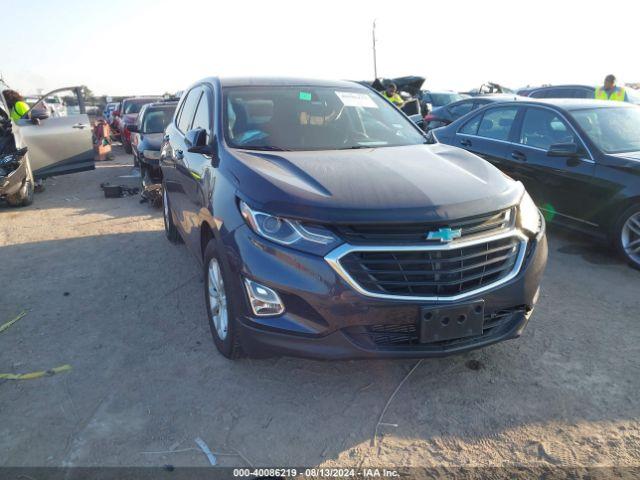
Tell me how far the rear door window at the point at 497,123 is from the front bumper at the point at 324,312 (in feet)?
12.7

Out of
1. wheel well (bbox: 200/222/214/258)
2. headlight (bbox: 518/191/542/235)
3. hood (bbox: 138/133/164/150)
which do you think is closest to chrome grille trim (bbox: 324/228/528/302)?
headlight (bbox: 518/191/542/235)

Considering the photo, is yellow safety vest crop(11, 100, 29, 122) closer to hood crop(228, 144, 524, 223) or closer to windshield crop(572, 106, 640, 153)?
hood crop(228, 144, 524, 223)

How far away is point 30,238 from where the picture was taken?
645 cm

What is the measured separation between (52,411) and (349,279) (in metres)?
1.84

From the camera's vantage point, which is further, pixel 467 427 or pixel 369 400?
pixel 369 400

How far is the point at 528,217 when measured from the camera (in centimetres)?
304

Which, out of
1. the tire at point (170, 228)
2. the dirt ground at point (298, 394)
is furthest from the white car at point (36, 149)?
the dirt ground at point (298, 394)

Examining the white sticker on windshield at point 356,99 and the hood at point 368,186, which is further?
the white sticker on windshield at point 356,99

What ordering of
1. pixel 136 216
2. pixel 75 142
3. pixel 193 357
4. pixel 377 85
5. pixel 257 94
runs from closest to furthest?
pixel 193 357 < pixel 257 94 < pixel 136 216 < pixel 75 142 < pixel 377 85

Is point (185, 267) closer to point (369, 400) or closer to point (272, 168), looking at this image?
point (272, 168)

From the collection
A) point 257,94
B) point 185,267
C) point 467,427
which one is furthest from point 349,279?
point 185,267

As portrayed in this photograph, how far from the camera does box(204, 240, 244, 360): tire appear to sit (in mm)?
2996

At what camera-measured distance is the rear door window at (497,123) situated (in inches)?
246

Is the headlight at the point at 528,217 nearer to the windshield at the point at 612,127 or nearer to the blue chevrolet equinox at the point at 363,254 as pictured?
the blue chevrolet equinox at the point at 363,254
